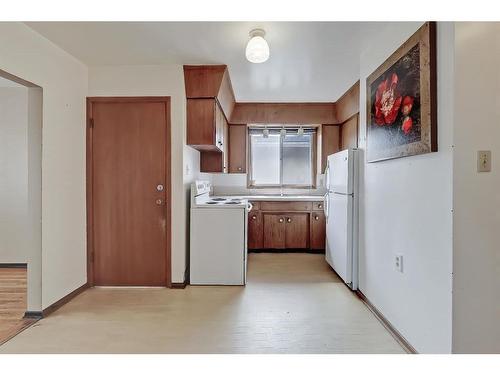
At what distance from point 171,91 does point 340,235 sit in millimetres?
Result: 2314

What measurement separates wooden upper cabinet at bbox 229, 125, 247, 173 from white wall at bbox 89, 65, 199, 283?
5.59 feet

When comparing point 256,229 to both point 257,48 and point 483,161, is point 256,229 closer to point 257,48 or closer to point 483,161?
point 257,48

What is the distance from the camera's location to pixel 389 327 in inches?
81.7

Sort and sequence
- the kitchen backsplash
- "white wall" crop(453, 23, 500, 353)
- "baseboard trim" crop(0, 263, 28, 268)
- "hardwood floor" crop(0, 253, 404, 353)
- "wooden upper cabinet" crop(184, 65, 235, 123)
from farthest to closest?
the kitchen backsplash < "baseboard trim" crop(0, 263, 28, 268) < "wooden upper cabinet" crop(184, 65, 235, 123) < "hardwood floor" crop(0, 253, 404, 353) < "white wall" crop(453, 23, 500, 353)

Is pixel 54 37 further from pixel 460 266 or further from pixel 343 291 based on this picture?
pixel 343 291

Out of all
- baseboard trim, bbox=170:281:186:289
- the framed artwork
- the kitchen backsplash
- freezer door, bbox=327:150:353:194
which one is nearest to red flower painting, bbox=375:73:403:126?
the framed artwork

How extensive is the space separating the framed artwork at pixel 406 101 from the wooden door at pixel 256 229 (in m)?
2.16

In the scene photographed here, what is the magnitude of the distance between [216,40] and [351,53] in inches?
49.0

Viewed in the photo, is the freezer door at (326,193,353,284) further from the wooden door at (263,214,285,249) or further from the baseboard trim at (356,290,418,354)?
the wooden door at (263,214,285,249)

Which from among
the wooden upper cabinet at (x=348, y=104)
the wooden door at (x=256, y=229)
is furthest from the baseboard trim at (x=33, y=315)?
the wooden upper cabinet at (x=348, y=104)

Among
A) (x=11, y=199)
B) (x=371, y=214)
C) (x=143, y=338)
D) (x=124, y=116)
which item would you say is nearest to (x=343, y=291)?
(x=371, y=214)

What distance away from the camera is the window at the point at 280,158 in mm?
4840

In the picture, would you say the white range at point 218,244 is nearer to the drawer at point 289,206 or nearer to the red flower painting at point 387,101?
the drawer at point 289,206

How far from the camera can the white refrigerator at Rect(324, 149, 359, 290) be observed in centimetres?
277
